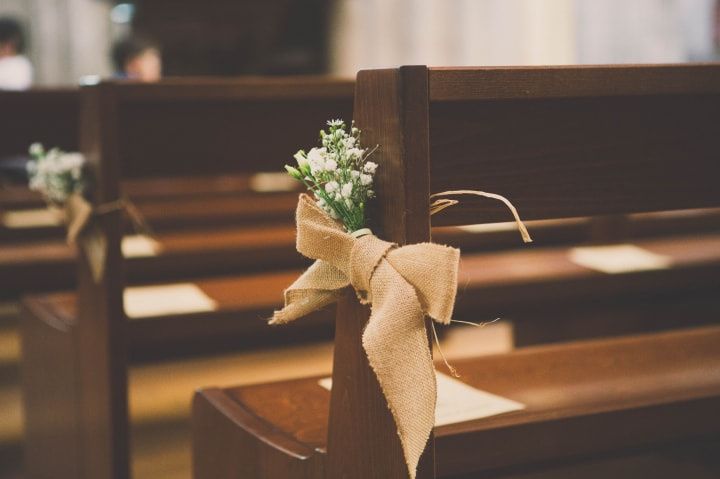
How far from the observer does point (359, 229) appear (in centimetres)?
132

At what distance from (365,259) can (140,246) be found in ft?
7.83

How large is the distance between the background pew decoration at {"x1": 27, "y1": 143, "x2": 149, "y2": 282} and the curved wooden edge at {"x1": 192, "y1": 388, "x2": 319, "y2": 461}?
2.43 feet

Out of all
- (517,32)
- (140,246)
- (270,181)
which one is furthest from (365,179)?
(517,32)

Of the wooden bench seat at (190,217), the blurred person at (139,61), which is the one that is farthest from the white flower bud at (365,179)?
the blurred person at (139,61)

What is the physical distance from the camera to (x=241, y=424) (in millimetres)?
1749

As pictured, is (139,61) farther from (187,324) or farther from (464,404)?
(464,404)

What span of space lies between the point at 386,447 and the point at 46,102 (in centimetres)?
323

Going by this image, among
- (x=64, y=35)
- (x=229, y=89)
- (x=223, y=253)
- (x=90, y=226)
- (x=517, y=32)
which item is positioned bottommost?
(x=223, y=253)

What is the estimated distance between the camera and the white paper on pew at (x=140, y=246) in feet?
10.8

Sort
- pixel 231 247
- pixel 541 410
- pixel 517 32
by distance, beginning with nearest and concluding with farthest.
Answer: pixel 541 410, pixel 231 247, pixel 517 32

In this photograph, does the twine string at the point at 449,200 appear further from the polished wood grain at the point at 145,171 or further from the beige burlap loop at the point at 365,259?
the polished wood grain at the point at 145,171

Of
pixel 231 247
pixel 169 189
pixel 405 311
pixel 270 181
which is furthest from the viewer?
pixel 270 181

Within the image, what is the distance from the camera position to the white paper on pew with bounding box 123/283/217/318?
2.78 meters

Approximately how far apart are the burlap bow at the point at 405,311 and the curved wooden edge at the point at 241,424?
0.35m
